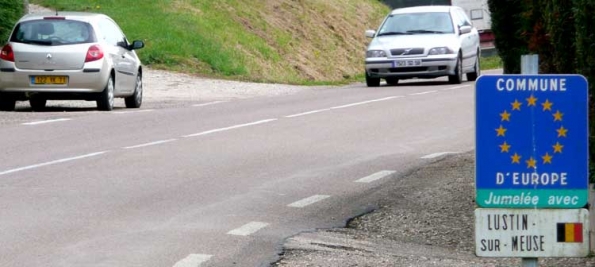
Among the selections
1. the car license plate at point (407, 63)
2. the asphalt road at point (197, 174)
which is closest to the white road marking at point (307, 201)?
the asphalt road at point (197, 174)

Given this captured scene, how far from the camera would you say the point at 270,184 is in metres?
12.8

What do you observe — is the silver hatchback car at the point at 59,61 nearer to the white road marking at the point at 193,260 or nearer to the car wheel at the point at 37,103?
the car wheel at the point at 37,103

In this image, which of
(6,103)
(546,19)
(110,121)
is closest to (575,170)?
(546,19)

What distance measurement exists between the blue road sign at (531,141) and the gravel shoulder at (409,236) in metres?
2.71

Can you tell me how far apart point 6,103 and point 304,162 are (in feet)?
32.0

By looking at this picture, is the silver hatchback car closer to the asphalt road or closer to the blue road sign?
the asphalt road

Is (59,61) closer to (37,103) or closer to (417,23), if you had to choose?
(37,103)

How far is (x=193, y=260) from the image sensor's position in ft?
28.6

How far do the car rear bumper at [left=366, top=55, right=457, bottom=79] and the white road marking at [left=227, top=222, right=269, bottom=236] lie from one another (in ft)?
66.0


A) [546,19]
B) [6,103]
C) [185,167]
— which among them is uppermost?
[546,19]

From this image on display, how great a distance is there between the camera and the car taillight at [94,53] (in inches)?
891

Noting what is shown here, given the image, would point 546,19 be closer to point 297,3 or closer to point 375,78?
point 375,78

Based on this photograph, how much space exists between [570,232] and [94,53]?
1749 centimetres

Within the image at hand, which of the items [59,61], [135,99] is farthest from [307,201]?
[135,99]
